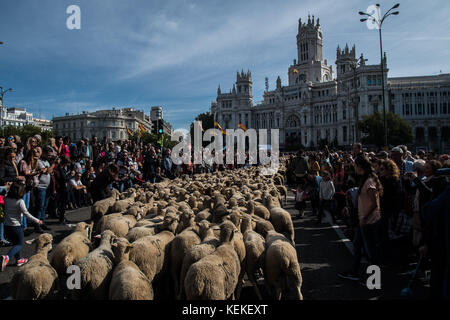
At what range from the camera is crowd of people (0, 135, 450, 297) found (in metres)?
4.30

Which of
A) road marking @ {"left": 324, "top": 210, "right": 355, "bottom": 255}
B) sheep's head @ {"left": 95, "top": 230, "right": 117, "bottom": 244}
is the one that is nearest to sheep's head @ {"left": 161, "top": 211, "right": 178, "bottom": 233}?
sheep's head @ {"left": 95, "top": 230, "right": 117, "bottom": 244}

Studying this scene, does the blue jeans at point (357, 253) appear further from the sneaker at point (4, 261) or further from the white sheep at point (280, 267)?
the sneaker at point (4, 261)

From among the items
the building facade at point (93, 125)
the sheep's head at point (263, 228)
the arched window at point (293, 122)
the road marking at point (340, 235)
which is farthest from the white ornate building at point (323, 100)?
the sheep's head at point (263, 228)

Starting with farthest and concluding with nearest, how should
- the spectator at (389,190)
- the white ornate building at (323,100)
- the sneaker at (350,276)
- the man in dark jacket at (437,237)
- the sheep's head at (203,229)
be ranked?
1. the white ornate building at (323,100)
2. the spectator at (389,190)
3. the sheep's head at (203,229)
4. the sneaker at (350,276)
5. the man in dark jacket at (437,237)

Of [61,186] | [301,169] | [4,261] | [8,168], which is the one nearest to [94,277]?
[4,261]

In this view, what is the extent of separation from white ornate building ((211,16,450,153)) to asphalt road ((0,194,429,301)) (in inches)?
2251

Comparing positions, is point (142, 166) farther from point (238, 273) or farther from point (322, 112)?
point (322, 112)

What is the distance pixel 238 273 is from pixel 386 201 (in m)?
3.87

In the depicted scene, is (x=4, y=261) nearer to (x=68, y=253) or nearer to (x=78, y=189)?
(x=68, y=253)

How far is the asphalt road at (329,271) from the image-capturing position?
4.95 metres

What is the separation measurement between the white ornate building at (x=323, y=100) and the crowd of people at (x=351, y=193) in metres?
54.8

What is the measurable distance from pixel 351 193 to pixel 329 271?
1.57 meters

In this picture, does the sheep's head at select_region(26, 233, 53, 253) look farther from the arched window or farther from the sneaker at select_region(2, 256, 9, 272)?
the arched window

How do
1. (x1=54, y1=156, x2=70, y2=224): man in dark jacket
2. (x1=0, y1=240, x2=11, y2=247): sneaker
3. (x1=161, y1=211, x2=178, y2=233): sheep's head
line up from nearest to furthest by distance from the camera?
(x1=161, y1=211, x2=178, y2=233): sheep's head, (x1=0, y1=240, x2=11, y2=247): sneaker, (x1=54, y1=156, x2=70, y2=224): man in dark jacket
